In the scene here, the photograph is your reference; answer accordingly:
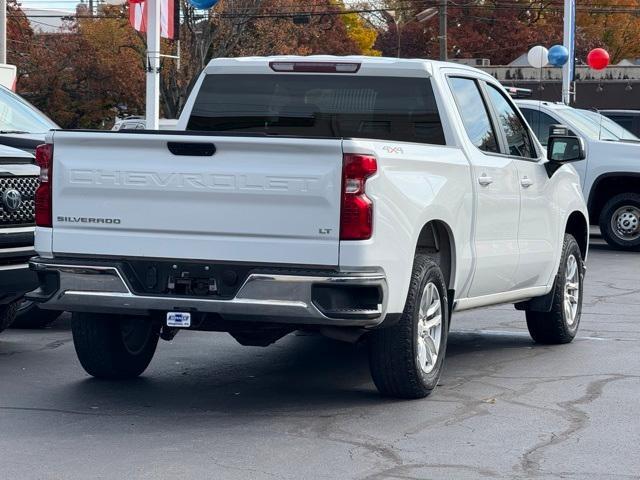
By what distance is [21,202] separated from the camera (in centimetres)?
885

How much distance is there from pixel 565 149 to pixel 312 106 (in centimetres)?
198

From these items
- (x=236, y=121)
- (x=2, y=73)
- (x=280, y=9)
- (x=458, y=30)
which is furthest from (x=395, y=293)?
(x=458, y=30)

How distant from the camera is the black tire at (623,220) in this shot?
18.5 m

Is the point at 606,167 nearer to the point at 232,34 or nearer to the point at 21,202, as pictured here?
the point at 21,202

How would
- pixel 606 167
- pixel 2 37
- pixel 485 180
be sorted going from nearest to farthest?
pixel 485 180
pixel 606 167
pixel 2 37

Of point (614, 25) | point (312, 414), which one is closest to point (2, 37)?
point (312, 414)

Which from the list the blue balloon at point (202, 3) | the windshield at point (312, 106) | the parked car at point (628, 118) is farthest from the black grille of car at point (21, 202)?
the parked car at point (628, 118)

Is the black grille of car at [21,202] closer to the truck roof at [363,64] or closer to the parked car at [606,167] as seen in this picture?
the truck roof at [363,64]

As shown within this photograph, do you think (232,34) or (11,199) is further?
(232,34)

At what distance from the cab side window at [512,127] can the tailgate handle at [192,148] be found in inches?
113

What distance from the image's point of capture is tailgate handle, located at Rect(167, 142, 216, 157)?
6.86 metres

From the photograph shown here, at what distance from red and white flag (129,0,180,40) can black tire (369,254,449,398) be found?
11243mm

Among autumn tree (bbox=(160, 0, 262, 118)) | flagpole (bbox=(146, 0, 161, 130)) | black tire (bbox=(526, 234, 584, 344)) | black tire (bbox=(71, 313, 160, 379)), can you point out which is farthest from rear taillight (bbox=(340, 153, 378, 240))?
autumn tree (bbox=(160, 0, 262, 118))

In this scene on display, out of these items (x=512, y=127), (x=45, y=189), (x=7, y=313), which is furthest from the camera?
(x=7, y=313)
